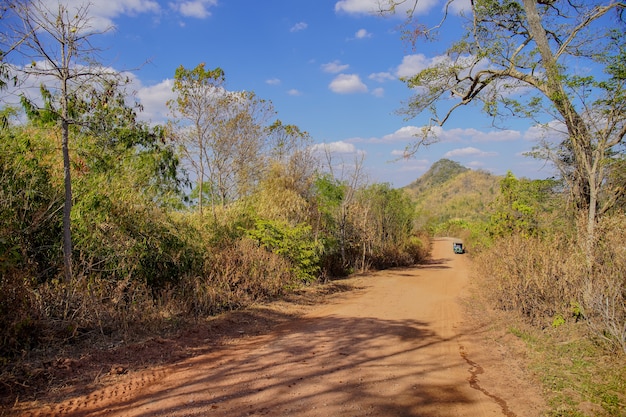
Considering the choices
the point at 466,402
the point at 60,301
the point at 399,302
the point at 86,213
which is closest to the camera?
the point at 466,402

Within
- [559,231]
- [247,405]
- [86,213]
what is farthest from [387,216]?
[247,405]

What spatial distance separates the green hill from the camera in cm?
7319

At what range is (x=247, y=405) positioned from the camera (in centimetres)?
474

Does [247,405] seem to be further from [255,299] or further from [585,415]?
[255,299]

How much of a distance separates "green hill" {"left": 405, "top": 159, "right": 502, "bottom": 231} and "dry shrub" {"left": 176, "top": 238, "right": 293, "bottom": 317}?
53.8 meters

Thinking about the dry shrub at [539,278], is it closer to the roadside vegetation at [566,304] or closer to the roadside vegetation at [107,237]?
the roadside vegetation at [566,304]

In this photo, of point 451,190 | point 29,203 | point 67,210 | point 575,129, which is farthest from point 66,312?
point 451,190

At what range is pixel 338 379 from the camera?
18.5ft

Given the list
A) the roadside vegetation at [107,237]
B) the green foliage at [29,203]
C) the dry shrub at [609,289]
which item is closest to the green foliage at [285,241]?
the roadside vegetation at [107,237]

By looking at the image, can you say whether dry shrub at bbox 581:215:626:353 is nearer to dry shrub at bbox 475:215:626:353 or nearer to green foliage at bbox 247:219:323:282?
dry shrub at bbox 475:215:626:353

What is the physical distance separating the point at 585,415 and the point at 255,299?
775cm

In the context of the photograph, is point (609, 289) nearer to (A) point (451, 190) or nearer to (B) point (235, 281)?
(B) point (235, 281)

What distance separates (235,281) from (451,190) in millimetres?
89243

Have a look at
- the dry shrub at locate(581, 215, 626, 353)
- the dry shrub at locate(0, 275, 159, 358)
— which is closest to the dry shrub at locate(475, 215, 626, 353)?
the dry shrub at locate(581, 215, 626, 353)
